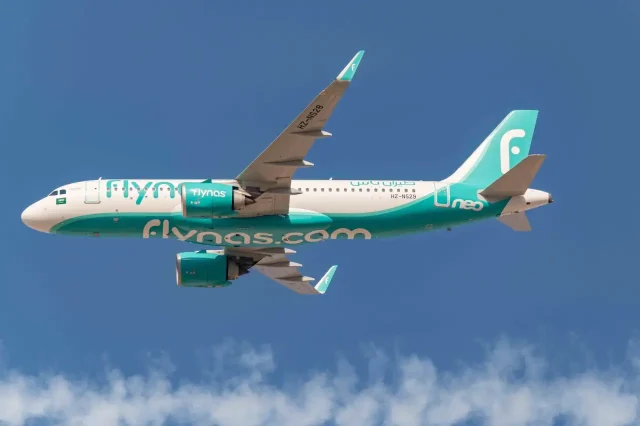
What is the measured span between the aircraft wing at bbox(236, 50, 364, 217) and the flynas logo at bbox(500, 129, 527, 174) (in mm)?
14462

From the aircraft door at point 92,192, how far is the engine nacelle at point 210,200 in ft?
18.5

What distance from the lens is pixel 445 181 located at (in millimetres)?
71500

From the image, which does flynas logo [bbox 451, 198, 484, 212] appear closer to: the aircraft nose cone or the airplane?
the airplane

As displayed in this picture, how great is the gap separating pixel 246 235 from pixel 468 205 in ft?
42.8

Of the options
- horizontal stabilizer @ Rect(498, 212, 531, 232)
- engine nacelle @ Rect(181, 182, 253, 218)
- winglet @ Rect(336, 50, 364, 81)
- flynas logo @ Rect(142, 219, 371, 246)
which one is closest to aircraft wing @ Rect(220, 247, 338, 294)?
flynas logo @ Rect(142, 219, 371, 246)

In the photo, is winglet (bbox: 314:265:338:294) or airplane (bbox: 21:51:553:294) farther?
winglet (bbox: 314:265:338:294)

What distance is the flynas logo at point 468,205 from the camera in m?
69.1

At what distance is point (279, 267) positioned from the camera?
77.8 m

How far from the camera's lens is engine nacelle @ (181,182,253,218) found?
6588 centimetres

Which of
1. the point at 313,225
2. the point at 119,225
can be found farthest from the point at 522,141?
the point at 119,225

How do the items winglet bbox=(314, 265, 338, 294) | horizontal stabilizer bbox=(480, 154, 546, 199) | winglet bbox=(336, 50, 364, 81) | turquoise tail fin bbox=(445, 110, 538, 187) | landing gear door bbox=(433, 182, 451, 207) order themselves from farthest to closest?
winglet bbox=(314, 265, 338, 294)
turquoise tail fin bbox=(445, 110, 538, 187)
landing gear door bbox=(433, 182, 451, 207)
horizontal stabilizer bbox=(480, 154, 546, 199)
winglet bbox=(336, 50, 364, 81)

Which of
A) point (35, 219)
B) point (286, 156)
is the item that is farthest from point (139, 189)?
point (286, 156)

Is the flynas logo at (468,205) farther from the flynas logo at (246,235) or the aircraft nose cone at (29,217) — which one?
the aircraft nose cone at (29,217)

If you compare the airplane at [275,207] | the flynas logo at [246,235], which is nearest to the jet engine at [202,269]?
the airplane at [275,207]
